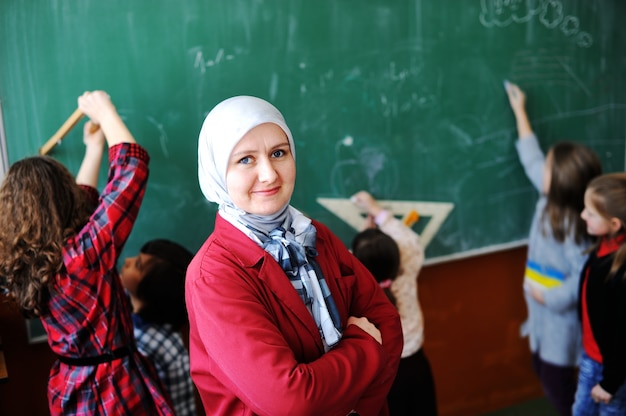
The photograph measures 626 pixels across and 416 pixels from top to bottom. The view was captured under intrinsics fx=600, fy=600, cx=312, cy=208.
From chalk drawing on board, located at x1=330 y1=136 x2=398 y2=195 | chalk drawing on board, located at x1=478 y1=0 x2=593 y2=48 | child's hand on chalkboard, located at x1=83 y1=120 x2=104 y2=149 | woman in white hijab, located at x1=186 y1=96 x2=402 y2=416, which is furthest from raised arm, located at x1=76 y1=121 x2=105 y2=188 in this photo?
chalk drawing on board, located at x1=478 y1=0 x2=593 y2=48

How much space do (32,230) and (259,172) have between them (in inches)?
31.6

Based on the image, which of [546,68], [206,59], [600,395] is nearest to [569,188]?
[546,68]

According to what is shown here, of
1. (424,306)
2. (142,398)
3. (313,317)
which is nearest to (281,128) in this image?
(313,317)

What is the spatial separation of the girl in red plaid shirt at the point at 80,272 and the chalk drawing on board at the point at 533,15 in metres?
1.87

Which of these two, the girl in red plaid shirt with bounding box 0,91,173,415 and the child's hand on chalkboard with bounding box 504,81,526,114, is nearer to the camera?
the girl in red plaid shirt with bounding box 0,91,173,415

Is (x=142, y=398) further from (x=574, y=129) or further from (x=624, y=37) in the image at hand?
(x=624, y=37)

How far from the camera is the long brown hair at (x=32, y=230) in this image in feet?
5.59

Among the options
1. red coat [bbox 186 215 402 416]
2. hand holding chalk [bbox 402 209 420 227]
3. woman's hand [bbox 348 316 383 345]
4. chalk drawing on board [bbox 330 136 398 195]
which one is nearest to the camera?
red coat [bbox 186 215 402 416]

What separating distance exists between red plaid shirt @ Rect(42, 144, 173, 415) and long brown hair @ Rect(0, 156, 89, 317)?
0.04 metres

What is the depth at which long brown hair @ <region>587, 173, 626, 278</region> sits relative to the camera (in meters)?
2.29

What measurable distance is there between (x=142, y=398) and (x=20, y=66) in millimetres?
1185

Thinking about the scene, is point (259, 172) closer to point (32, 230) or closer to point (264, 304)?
point (264, 304)

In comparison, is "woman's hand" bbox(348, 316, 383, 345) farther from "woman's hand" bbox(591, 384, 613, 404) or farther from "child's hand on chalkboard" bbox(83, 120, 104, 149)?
"woman's hand" bbox(591, 384, 613, 404)

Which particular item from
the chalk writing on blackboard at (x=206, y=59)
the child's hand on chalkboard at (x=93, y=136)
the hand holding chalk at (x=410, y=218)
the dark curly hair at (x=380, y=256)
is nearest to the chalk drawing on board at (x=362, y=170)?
the hand holding chalk at (x=410, y=218)
